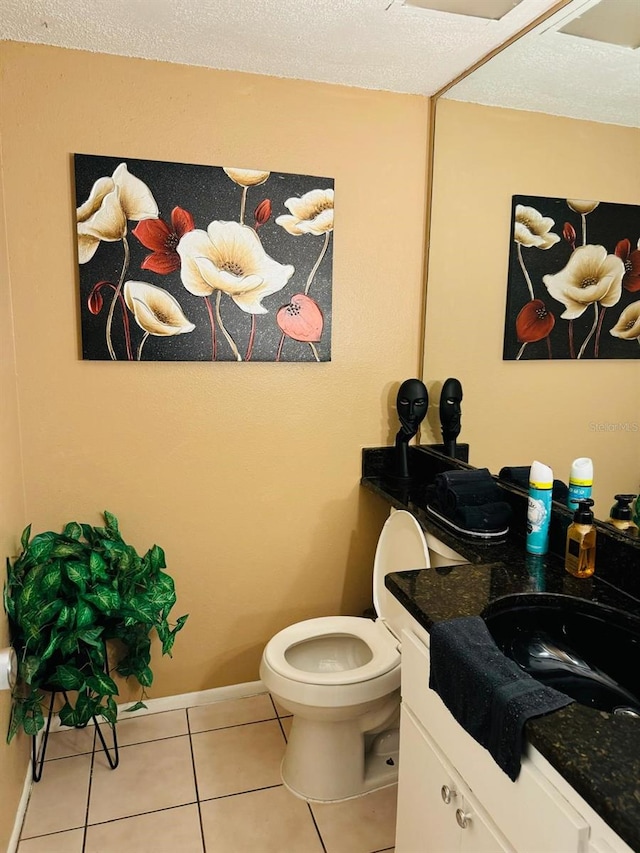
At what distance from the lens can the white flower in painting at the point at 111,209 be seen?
78.8 inches

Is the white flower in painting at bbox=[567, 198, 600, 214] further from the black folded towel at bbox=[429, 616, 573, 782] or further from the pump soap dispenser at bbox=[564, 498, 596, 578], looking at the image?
the black folded towel at bbox=[429, 616, 573, 782]

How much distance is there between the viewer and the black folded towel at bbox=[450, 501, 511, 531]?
5.89 feet

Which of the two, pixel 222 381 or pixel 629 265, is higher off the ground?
pixel 629 265

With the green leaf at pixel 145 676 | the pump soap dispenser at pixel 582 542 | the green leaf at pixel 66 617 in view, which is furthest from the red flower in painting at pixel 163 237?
the pump soap dispenser at pixel 582 542

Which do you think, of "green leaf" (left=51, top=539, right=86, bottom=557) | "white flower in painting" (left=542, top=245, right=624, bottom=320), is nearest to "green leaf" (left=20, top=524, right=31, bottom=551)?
"green leaf" (left=51, top=539, right=86, bottom=557)

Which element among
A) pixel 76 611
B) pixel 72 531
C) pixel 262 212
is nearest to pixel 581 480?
pixel 262 212

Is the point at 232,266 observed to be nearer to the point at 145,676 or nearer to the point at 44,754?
the point at 145,676

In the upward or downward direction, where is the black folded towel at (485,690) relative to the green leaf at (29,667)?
upward

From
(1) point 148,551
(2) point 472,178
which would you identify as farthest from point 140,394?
(2) point 472,178

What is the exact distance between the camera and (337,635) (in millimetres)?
2148

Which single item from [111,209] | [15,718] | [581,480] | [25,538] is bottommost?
[15,718]

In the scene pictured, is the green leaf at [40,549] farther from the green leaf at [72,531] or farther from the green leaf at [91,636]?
the green leaf at [91,636]

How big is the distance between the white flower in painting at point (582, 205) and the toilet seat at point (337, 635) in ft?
4.62

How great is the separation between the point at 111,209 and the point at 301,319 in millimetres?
743
